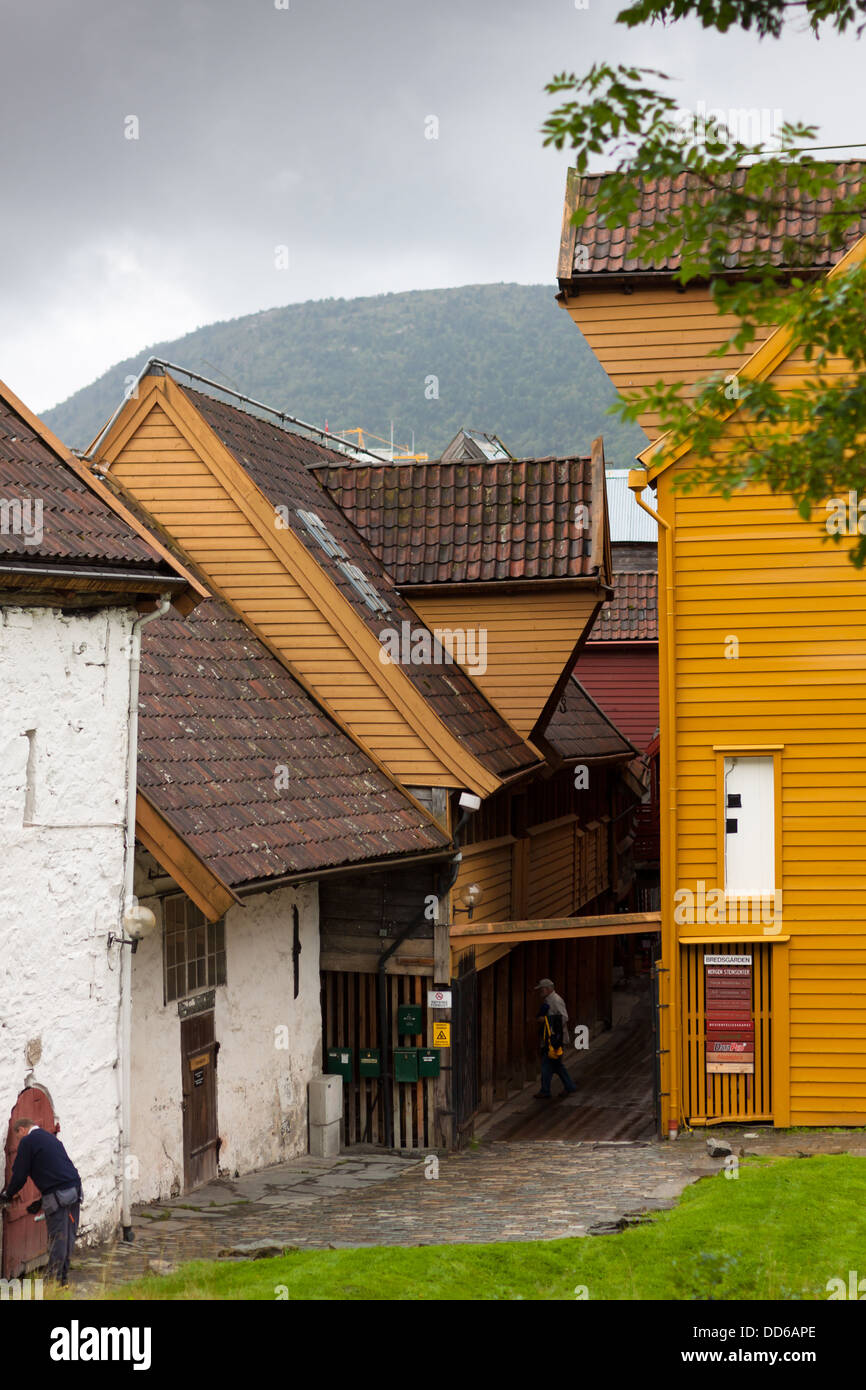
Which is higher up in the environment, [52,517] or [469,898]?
[52,517]

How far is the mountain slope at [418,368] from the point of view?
406 feet

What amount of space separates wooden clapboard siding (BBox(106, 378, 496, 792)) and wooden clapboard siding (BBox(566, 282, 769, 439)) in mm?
4463

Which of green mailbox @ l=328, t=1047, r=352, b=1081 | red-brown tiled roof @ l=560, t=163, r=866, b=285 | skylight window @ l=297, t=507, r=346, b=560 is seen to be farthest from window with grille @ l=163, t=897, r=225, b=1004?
red-brown tiled roof @ l=560, t=163, r=866, b=285

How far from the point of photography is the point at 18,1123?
11.4 metres

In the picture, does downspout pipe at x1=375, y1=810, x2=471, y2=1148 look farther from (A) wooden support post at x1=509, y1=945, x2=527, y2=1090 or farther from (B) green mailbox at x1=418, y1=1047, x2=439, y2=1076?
(A) wooden support post at x1=509, y1=945, x2=527, y2=1090

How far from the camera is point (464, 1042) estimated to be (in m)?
18.8

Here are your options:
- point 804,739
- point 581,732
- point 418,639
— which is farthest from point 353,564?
point 581,732

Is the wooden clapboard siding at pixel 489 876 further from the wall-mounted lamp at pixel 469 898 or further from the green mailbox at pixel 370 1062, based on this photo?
the green mailbox at pixel 370 1062

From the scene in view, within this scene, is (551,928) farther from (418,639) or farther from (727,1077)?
(418,639)

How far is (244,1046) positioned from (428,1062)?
254 cm

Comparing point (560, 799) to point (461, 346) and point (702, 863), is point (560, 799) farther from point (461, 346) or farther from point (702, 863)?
point (461, 346)

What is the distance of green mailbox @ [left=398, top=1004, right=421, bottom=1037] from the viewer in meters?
18.3
